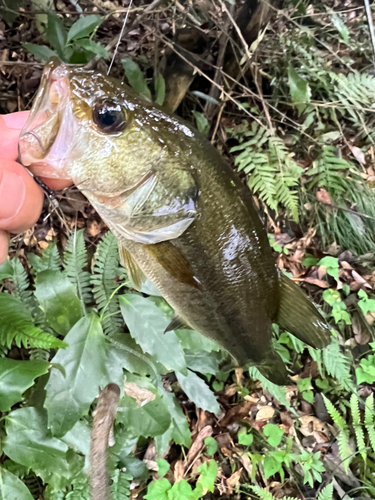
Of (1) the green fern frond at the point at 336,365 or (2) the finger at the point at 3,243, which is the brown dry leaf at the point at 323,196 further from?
(2) the finger at the point at 3,243

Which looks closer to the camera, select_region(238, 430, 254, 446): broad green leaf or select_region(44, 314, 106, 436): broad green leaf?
select_region(44, 314, 106, 436): broad green leaf

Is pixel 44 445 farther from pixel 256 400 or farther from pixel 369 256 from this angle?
pixel 369 256

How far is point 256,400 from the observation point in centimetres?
200

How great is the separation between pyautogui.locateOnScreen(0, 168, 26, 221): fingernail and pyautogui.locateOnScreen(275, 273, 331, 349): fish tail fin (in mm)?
724

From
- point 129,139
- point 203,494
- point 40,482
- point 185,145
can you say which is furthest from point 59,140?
point 203,494

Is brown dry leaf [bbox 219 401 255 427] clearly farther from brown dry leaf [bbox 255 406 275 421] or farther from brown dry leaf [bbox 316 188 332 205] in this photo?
brown dry leaf [bbox 316 188 332 205]

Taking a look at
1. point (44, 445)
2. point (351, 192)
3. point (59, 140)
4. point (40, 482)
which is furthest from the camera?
point (351, 192)

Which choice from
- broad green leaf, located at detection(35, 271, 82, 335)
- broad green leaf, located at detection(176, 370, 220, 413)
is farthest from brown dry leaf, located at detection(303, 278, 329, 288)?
broad green leaf, located at detection(35, 271, 82, 335)

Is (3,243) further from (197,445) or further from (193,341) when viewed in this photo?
(197,445)

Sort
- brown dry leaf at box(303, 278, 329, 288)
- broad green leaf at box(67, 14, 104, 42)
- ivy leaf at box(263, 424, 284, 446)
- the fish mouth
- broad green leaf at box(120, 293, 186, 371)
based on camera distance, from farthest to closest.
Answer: brown dry leaf at box(303, 278, 329, 288), ivy leaf at box(263, 424, 284, 446), broad green leaf at box(120, 293, 186, 371), broad green leaf at box(67, 14, 104, 42), the fish mouth

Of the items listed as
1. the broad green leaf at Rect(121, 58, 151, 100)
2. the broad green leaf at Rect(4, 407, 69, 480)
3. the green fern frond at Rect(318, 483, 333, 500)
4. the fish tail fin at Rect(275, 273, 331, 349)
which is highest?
the broad green leaf at Rect(121, 58, 151, 100)

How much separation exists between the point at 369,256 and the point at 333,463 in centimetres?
121

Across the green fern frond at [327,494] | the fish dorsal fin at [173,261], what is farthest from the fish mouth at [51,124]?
the green fern frond at [327,494]

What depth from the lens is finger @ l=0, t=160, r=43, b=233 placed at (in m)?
0.76
